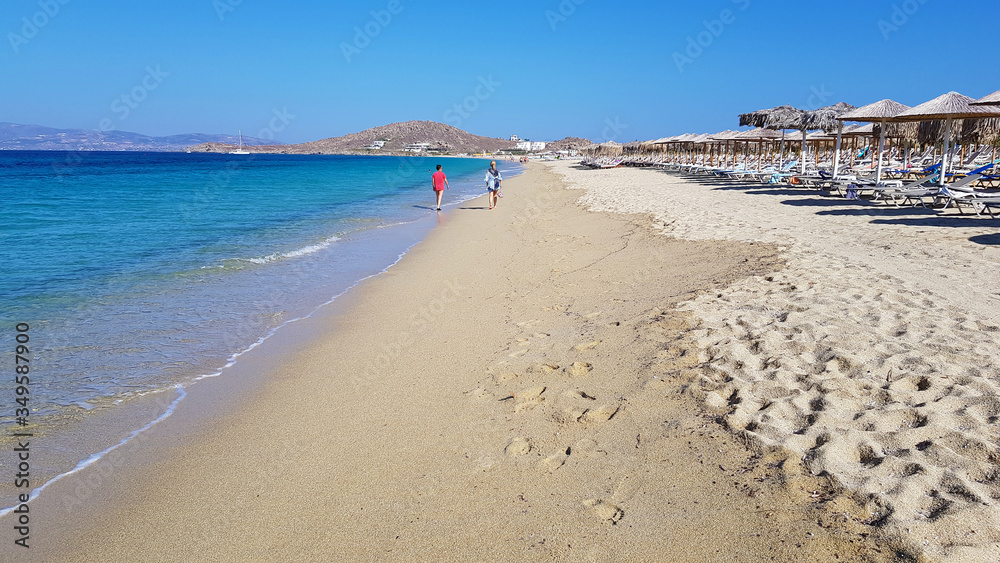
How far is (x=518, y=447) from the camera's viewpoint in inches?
119

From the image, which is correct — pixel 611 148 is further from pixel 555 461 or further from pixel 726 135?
pixel 555 461

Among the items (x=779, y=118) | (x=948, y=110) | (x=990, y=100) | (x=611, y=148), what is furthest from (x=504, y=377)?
(x=611, y=148)

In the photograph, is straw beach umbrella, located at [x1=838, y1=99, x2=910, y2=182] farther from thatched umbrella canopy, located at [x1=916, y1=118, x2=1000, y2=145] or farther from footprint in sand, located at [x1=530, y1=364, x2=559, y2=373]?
footprint in sand, located at [x1=530, y1=364, x2=559, y2=373]

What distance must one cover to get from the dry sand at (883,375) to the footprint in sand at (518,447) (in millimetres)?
1047

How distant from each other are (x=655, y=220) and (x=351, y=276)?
19.8ft

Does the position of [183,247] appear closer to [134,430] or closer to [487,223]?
[487,223]

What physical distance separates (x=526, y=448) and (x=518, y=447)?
0.16 ft

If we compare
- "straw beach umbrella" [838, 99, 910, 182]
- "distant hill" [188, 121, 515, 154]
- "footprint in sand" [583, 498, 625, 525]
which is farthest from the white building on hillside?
"footprint in sand" [583, 498, 625, 525]

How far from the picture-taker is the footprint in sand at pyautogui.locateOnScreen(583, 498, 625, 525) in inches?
93.6

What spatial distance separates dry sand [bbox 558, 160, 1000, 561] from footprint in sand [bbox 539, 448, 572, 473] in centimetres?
88

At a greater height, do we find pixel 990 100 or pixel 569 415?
pixel 990 100

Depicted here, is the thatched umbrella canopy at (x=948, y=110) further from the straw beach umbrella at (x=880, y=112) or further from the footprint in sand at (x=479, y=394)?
the footprint in sand at (x=479, y=394)

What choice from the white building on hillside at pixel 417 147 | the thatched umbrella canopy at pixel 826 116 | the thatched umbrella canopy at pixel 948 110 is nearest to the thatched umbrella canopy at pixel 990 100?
the thatched umbrella canopy at pixel 948 110

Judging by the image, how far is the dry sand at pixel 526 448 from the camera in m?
2.30
